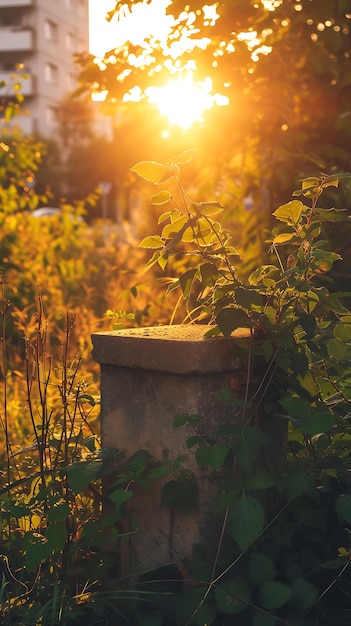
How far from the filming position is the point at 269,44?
5.07m

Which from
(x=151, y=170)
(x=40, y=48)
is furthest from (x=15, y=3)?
(x=151, y=170)

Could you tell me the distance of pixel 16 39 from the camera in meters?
59.7

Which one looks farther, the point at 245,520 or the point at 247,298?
the point at 247,298

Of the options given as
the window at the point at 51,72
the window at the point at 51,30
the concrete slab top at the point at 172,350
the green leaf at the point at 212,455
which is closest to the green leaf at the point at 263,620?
the green leaf at the point at 212,455

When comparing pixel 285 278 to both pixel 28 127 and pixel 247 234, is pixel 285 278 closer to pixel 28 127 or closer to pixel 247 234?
pixel 247 234

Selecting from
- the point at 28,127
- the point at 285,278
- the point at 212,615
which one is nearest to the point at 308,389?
the point at 285,278

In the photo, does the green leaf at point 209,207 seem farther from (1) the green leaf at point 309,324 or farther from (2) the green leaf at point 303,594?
(2) the green leaf at point 303,594

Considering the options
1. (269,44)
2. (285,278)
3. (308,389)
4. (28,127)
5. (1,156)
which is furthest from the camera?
(28,127)

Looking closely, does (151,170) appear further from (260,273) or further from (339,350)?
(339,350)

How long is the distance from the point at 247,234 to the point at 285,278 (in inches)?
126

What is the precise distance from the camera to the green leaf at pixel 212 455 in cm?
254

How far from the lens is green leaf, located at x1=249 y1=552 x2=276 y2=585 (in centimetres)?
259

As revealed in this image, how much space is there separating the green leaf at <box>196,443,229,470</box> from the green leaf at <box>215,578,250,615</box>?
1.15 ft

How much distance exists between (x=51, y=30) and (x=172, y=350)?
6371cm
